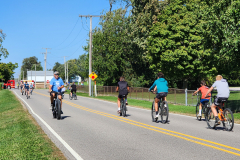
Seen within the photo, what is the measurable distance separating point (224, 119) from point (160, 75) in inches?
129

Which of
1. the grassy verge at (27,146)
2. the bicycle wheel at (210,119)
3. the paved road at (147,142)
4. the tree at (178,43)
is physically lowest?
the paved road at (147,142)

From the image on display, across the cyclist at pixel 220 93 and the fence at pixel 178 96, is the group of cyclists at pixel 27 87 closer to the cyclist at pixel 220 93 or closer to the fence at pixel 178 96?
the fence at pixel 178 96

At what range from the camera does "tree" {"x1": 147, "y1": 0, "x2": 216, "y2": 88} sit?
38250mm

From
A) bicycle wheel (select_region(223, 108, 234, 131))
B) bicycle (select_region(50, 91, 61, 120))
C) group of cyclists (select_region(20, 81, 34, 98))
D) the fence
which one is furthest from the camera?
group of cyclists (select_region(20, 81, 34, 98))

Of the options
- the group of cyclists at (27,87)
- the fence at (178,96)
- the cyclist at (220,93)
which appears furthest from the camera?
the group of cyclists at (27,87)

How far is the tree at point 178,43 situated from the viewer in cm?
3825

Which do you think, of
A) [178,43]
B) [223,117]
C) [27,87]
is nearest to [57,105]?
[223,117]

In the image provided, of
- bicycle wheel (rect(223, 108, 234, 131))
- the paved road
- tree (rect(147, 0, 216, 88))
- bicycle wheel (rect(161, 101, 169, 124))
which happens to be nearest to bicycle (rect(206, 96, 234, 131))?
bicycle wheel (rect(223, 108, 234, 131))

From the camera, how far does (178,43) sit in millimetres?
38969

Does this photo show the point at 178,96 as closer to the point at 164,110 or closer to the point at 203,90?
the point at 203,90

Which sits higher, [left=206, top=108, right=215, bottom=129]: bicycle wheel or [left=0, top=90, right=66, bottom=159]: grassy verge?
[left=206, top=108, right=215, bottom=129]: bicycle wheel

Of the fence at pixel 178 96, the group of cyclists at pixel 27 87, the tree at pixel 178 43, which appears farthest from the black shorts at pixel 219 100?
the tree at pixel 178 43

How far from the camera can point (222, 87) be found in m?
10.3

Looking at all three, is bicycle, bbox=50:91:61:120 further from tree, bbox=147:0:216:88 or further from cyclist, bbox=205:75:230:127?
tree, bbox=147:0:216:88
